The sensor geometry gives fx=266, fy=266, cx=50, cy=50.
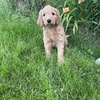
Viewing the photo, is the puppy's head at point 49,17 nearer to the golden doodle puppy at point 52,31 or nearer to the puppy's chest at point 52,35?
the golden doodle puppy at point 52,31

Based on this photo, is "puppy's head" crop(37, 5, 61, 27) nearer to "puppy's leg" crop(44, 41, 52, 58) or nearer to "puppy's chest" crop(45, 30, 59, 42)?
"puppy's chest" crop(45, 30, 59, 42)

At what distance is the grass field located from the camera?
11.1 ft

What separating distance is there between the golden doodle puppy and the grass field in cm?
11

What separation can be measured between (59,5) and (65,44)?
1.15 metres

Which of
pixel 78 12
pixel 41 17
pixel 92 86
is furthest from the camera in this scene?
pixel 78 12

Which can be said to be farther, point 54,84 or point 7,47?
point 7,47

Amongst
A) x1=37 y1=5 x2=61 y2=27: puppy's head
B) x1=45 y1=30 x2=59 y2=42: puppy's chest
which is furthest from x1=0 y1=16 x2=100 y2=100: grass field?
x1=37 y1=5 x2=61 y2=27: puppy's head

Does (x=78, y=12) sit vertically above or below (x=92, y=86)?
above

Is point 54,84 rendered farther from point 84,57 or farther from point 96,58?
point 96,58

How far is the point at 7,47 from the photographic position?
426 centimetres

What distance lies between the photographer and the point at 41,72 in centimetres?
365

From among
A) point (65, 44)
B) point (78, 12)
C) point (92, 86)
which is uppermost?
point (78, 12)

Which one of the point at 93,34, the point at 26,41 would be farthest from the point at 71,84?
the point at 93,34

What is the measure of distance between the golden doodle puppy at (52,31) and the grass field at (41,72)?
0.11 metres
